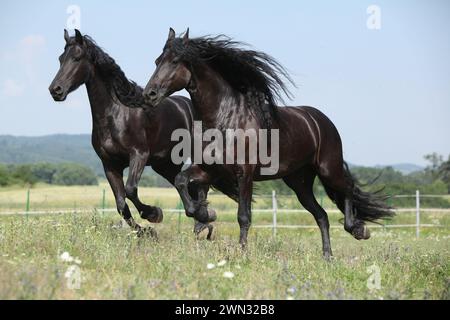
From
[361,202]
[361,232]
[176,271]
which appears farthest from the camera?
[361,202]

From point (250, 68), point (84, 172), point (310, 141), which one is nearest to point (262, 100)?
point (250, 68)

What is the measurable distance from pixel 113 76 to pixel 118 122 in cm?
74

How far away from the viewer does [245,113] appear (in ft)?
25.5

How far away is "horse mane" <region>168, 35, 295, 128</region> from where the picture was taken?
7898mm

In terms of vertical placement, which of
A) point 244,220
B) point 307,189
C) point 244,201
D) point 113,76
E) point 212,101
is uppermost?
point 113,76

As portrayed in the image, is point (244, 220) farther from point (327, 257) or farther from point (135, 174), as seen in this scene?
point (135, 174)

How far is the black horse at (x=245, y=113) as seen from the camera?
7.48 meters

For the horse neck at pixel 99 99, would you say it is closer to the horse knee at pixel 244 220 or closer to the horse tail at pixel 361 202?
the horse knee at pixel 244 220

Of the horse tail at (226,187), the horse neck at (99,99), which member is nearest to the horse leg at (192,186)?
the horse tail at (226,187)

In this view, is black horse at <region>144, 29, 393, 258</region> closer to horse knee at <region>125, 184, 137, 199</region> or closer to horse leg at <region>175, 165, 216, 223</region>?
horse leg at <region>175, 165, 216, 223</region>

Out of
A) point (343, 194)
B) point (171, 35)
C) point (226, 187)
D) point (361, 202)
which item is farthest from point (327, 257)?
point (171, 35)

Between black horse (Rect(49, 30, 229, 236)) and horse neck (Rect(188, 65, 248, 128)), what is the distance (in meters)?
0.95
